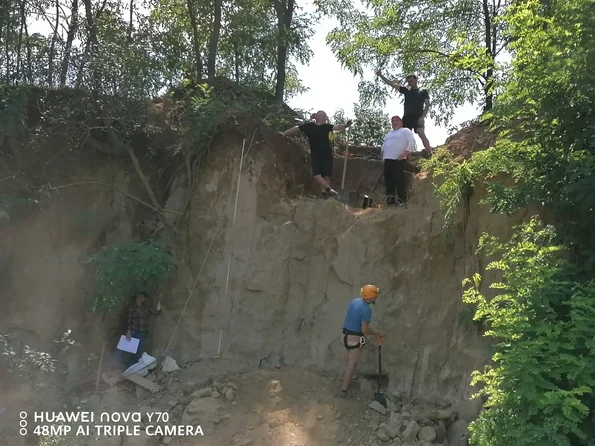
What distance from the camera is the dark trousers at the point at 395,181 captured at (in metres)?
9.46

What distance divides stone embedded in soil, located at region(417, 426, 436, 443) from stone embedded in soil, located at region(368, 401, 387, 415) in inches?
25.1

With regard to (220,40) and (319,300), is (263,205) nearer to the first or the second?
(319,300)

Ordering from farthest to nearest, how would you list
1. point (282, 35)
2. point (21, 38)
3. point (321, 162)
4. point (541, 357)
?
point (282, 35)
point (21, 38)
point (321, 162)
point (541, 357)

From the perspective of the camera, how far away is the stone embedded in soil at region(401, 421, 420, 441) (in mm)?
7066

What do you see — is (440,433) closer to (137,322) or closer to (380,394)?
(380,394)

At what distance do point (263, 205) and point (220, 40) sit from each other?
5.40 meters

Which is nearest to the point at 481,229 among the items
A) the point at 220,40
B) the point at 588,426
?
the point at 588,426

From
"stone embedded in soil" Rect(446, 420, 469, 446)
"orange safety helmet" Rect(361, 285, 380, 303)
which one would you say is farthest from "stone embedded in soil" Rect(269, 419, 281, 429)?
"stone embedded in soil" Rect(446, 420, 469, 446)

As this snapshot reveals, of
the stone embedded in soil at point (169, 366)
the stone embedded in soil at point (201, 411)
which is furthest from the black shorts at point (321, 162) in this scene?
the stone embedded in soil at point (201, 411)

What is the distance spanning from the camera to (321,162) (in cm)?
1008

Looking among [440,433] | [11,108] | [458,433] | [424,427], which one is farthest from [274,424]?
[11,108]

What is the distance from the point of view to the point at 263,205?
988 cm

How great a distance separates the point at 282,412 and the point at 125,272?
3.06 meters

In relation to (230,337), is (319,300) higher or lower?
higher
